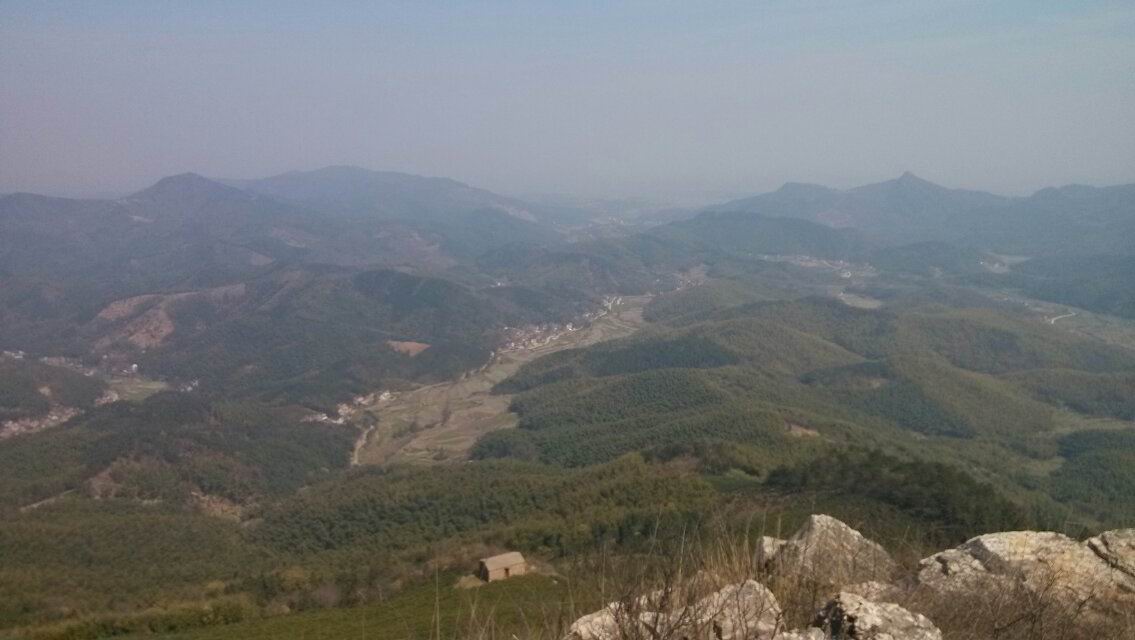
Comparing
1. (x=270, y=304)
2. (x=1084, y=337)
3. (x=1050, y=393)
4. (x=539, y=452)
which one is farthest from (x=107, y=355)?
(x=1084, y=337)

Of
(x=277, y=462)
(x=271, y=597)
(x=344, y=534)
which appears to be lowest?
(x=277, y=462)

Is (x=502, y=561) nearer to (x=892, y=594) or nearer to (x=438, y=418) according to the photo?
(x=892, y=594)

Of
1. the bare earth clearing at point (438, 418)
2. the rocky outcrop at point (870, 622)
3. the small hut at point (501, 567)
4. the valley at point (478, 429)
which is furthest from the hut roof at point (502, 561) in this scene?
the bare earth clearing at point (438, 418)

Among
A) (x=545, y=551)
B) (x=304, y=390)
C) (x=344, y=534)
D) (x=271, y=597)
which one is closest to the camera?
(x=271, y=597)

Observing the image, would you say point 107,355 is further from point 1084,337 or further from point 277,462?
point 1084,337

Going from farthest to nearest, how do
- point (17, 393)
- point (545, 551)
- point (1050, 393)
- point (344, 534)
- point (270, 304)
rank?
point (270, 304), point (17, 393), point (1050, 393), point (344, 534), point (545, 551)

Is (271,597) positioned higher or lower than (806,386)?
higher
